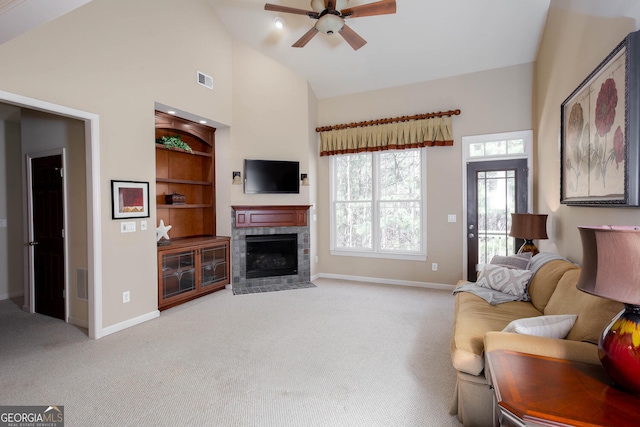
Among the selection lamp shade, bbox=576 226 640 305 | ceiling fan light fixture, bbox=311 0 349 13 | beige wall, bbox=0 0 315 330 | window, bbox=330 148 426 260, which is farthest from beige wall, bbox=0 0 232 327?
lamp shade, bbox=576 226 640 305

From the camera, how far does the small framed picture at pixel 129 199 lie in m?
3.45

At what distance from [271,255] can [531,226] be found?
3762mm

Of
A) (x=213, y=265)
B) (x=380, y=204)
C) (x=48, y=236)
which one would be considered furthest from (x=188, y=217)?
(x=380, y=204)

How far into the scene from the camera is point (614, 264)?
1.13 metres

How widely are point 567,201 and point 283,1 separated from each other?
4111 millimetres

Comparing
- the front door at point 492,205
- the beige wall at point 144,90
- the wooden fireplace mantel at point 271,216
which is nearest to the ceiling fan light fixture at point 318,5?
the beige wall at point 144,90

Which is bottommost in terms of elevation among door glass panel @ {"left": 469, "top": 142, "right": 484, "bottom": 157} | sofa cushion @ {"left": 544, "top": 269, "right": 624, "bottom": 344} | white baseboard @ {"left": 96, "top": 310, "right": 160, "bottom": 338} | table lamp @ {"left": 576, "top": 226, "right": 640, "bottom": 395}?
white baseboard @ {"left": 96, "top": 310, "right": 160, "bottom": 338}

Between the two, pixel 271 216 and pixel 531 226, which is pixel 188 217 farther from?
pixel 531 226

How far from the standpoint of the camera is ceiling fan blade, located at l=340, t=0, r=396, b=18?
10.5ft

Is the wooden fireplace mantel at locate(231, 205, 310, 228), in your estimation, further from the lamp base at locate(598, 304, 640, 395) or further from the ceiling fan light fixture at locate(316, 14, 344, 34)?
the lamp base at locate(598, 304, 640, 395)

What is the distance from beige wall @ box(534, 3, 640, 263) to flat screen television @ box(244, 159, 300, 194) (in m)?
3.54

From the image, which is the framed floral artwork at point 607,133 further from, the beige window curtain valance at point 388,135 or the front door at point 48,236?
the front door at point 48,236

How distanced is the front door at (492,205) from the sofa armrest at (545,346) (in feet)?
11.2

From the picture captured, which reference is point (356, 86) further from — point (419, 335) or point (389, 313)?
point (419, 335)
